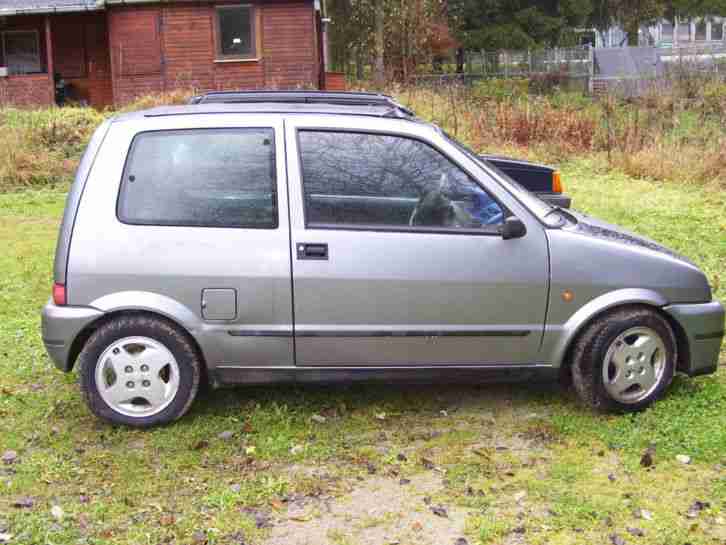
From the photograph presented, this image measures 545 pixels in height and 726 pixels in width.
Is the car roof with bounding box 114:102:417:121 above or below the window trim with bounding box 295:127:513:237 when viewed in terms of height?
above

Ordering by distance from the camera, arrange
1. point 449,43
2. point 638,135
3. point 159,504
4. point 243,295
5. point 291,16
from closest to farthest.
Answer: point 159,504 → point 243,295 → point 638,135 → point 291,16 → point 449,43

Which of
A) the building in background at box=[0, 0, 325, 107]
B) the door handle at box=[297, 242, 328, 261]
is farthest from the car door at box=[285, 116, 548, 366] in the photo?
the building in background at box=[0, 0, 325, 107]

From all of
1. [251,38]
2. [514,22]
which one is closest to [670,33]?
[514,22]

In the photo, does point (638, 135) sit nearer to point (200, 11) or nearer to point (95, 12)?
point (200, 11)

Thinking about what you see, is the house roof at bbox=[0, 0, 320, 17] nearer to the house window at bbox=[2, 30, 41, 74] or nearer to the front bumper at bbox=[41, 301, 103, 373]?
the house window at bbox=[2, 30, 41, 74]

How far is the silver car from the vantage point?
523 cm

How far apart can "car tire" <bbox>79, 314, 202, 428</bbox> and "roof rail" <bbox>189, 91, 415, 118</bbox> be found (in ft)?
5.09

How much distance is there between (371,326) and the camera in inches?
208

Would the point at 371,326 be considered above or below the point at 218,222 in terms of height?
below

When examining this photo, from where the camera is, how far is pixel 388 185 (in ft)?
17.6

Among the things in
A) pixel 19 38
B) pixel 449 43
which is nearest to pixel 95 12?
pixel 19 38

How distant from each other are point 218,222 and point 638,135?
12.1 meters

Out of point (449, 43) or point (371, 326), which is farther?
point (449, 43)

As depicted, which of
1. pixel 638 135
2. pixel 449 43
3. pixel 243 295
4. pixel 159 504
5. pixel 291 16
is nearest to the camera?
pixel 159 504
